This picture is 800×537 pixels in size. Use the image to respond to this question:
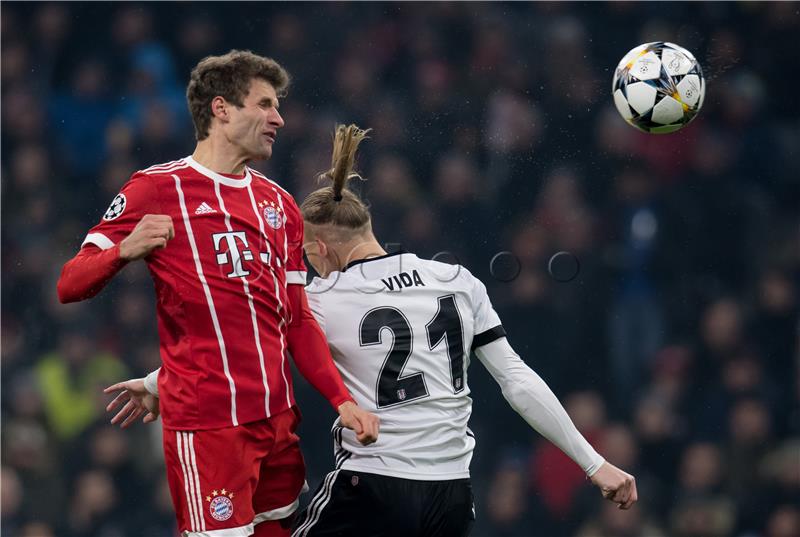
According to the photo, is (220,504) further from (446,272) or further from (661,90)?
(661,90)

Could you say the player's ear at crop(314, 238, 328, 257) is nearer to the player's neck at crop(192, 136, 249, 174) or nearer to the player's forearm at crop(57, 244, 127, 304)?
the player's neck at crop(192, 136, 249, 174)

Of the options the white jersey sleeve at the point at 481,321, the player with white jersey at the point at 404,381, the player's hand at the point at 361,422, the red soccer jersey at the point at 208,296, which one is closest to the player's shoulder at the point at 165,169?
the red soccer jersey at the point at 208,296

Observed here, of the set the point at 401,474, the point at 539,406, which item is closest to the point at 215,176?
the point at 401,474

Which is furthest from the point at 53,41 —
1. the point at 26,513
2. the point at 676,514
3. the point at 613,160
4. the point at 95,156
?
the point at 676,514

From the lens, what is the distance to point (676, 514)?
6.33 m

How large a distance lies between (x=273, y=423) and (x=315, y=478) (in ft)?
10.5

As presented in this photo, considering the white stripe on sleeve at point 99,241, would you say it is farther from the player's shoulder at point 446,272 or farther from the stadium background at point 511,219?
the stadium background at point 511,219

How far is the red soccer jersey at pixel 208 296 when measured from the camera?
3.09 meters

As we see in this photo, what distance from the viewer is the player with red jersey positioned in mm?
3088

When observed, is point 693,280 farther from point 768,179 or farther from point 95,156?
point 95,156

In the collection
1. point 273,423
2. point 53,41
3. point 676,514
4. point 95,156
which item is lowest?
point 676,514

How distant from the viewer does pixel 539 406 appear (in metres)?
3.55

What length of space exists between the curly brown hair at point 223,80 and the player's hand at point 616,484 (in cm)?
158

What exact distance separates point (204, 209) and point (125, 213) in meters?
0.22
